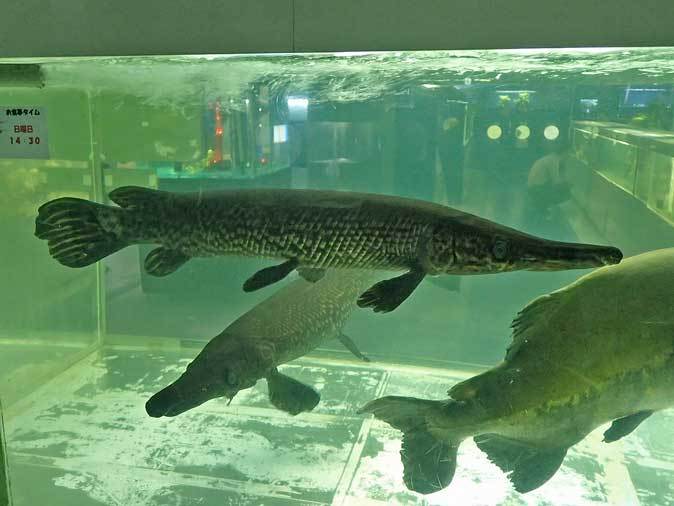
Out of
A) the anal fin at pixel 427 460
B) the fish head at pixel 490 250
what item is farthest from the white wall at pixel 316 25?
the anal fin at pixel 427 460

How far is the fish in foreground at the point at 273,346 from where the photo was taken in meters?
2.58

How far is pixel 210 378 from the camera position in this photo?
2.64 m

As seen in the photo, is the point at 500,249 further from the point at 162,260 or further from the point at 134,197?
the point at 134,197

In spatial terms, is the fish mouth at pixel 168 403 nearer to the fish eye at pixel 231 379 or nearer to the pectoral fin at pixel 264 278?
the fish eye at pixel 231 379

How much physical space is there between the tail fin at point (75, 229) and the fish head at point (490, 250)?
1.33 m

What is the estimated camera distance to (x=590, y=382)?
2.26 meters

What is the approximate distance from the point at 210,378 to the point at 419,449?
1034 millimetres

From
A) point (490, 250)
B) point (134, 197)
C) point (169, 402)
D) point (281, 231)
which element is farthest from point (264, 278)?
point (490, 250)

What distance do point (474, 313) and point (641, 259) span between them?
86.8 inches

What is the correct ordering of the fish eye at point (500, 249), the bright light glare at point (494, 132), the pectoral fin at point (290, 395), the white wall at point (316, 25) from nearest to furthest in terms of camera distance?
the white wall at point (316, 25), the fish eye at point (500, 249), the pectoral fin at point (290, 395), the bright light glare at point (494, 132)

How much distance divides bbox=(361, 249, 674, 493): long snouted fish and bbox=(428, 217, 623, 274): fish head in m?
0.34

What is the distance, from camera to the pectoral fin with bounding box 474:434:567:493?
230 cm

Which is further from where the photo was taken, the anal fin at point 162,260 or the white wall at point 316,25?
the anal fin at point 162,260

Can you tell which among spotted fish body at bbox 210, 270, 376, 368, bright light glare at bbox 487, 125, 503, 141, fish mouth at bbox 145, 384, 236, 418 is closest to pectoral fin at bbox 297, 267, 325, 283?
spotted fish body at bbox 210, 270, 376, 368
